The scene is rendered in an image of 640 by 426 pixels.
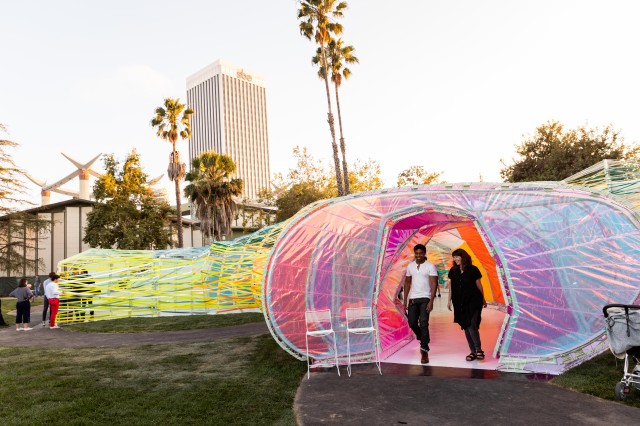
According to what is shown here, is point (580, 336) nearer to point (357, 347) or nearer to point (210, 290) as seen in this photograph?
point (357, 347)

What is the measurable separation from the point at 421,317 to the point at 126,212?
94.5 feet

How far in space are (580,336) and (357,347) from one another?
3.39 m

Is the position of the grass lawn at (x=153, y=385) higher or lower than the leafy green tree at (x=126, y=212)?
lower

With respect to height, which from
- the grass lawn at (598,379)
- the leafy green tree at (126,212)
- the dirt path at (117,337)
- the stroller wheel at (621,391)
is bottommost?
the grass lawn at (598,379)

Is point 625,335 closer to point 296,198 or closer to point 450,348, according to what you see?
point 450,348

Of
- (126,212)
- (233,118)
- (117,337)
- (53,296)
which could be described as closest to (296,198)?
(126,212)

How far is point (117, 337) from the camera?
40.7ft

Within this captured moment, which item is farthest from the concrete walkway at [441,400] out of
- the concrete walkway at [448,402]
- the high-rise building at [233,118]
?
the high-rise building at [233,118]

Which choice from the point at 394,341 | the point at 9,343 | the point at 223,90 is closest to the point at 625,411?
the point at 394,341

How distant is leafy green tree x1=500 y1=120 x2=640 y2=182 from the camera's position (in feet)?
80.6

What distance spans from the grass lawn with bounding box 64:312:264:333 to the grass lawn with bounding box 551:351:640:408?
9.80 m

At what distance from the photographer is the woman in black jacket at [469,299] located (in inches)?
289

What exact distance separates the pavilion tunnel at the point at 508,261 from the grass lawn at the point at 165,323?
6.46 meters

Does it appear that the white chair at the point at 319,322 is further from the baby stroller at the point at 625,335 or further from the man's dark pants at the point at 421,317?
the baby stroller at the point at 625,335
